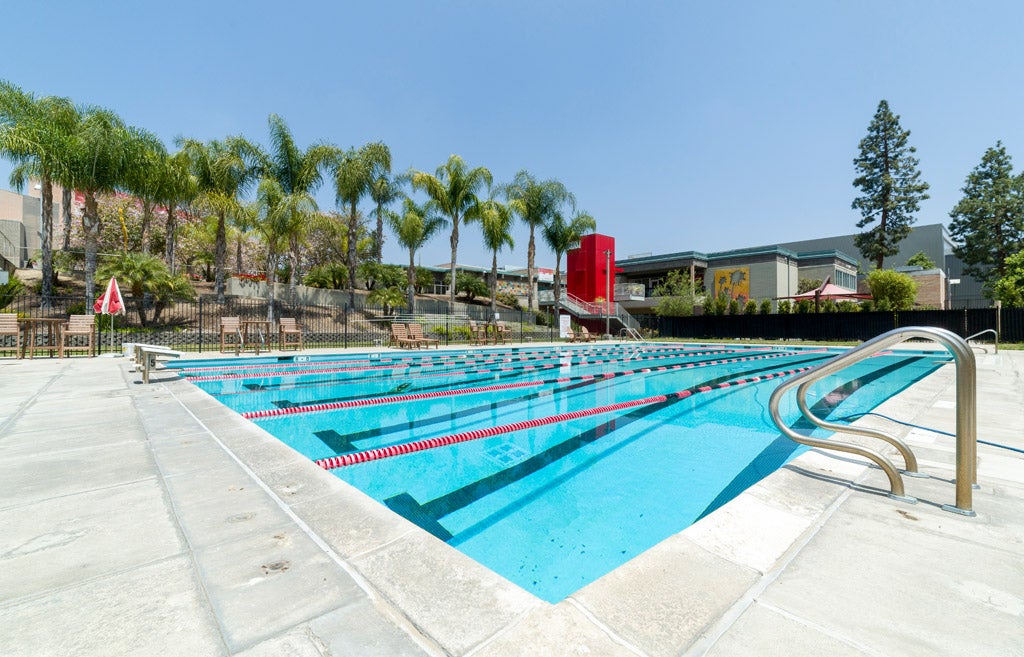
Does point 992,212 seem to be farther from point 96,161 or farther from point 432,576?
point 96,161

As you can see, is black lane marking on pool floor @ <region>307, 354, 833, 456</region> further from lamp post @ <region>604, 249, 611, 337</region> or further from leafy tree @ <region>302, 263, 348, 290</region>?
leafy tree @ <region>302, 263, 348, 290</region>

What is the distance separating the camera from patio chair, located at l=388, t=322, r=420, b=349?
16172 mm

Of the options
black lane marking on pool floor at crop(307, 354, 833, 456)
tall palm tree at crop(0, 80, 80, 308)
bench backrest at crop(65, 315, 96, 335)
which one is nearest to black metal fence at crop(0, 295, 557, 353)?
bench backrest at crop(65, 315, 96, 335)

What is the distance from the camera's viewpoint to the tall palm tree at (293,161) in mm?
20984

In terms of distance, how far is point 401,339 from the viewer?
16.3 m

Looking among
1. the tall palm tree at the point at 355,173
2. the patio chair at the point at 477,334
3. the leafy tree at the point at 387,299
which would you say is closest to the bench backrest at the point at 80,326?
the tall palm tree at the point at 355,173

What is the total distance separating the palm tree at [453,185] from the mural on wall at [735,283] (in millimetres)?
22345

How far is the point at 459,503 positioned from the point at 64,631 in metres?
2.16

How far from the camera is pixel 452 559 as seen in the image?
1.71 m

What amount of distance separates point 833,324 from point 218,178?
3182cm

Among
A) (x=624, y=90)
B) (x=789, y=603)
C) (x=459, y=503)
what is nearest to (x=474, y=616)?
(x=789, y=603)

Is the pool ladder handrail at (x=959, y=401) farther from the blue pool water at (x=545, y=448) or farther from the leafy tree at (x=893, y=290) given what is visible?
the leafy tree at (x=893, y=290)

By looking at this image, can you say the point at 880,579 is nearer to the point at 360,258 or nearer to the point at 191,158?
the point at 191,158

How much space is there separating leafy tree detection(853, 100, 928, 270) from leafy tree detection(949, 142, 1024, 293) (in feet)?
34.4
